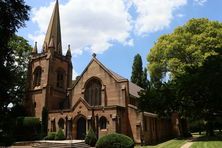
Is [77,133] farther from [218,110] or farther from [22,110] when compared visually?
[218,110]

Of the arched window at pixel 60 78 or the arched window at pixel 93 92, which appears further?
the arched window at pixel 60 78

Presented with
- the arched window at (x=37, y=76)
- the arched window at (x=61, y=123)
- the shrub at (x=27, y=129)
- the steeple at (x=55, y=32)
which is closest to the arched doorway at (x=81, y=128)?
the arched window at (x=61, y=123)

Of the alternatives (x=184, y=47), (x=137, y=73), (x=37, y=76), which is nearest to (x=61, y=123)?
(x=37, y=76)

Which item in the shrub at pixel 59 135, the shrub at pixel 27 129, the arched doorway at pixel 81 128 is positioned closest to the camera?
the shrub at pixel 59 135

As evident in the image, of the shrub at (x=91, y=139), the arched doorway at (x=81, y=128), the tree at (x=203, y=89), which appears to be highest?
the tree at (x=203, y=89)

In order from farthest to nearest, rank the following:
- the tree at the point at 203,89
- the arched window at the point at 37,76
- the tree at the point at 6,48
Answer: the arched window at the point at 37,76 < the tree at the point at 203,89 < the tree at the point at 6,48

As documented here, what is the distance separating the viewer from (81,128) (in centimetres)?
3397

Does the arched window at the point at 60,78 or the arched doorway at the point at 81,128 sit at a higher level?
the arched window at the point at 60,78

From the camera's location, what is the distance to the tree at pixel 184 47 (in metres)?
34.5

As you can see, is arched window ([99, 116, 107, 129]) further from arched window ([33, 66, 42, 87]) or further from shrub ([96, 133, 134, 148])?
arched window ([33, 66, 42, 87])

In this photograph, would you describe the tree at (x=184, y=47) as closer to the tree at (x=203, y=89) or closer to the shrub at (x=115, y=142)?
the tree at (x=203, y=89)

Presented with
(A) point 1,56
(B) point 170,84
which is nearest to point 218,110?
(B) point 170,84

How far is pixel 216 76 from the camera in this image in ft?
77.8

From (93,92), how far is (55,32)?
15.5 metres
